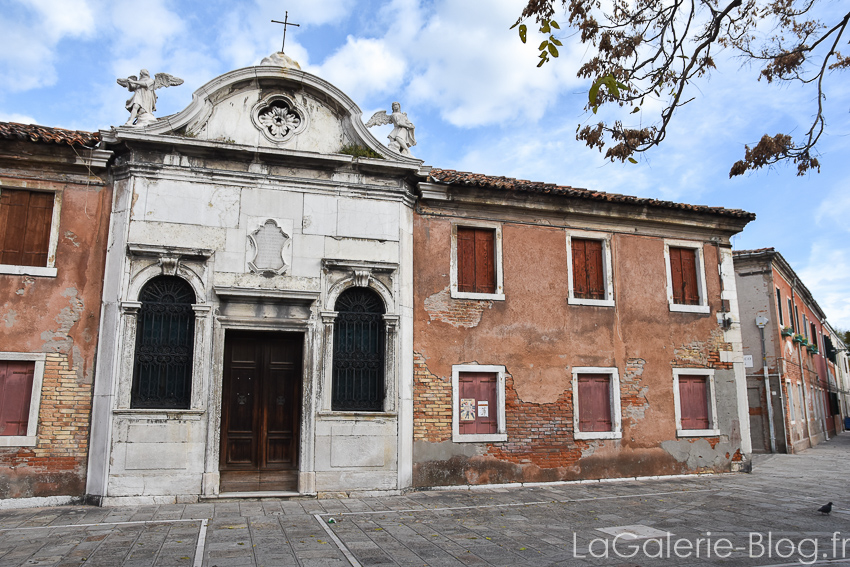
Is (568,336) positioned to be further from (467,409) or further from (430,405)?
(430,405)

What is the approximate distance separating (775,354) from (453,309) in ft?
45.2

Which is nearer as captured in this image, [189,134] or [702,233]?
[189,134]

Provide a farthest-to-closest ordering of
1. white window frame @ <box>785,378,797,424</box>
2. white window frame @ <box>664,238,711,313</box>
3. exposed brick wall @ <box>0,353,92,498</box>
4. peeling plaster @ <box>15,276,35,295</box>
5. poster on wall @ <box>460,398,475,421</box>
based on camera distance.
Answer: white window frame @ <box>785,378,797,424</box>, white window frame @ <box>664,238,711,313</box>, poster on wall @ <box>460,398,475,421</box>, peeling plaster @ <box>15,276,35,295</box>, exposed brick wall @ <box>0,353,92,498</box>

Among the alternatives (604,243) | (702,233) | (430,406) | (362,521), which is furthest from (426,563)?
(702,233)

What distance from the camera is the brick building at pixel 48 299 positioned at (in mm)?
9203

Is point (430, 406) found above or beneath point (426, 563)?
above

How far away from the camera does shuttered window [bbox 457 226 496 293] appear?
1177 cm

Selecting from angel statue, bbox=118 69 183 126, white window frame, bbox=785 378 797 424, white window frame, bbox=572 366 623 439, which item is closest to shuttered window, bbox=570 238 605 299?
white window frame, bbox=572 366 623 439

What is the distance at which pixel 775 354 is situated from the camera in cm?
1944

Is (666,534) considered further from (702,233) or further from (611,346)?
(702,233)

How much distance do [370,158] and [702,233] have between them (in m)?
8.13

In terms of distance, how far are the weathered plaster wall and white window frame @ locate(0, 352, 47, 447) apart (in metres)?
6.14

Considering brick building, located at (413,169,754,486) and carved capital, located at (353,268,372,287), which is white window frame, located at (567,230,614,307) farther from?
carved capital, located at (353,268,372,287)

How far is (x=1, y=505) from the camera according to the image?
8.85 meters
